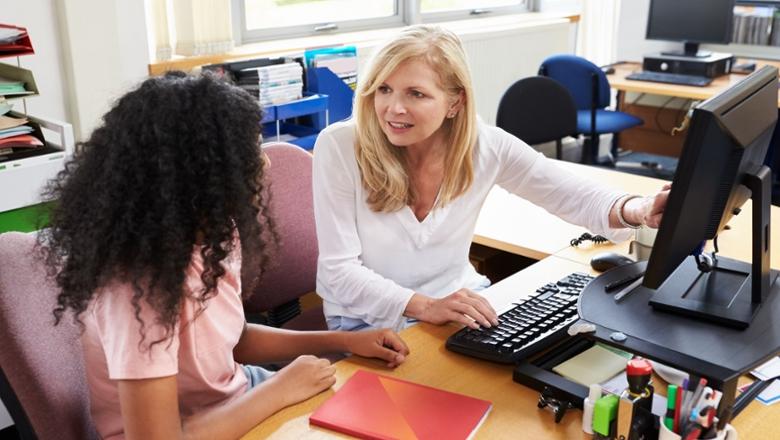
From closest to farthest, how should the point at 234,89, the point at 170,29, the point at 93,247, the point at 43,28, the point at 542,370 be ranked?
the point at 93,247 → the point at 234,89 → the point at 542,370 → the point at 43,28 → the point at 170,29

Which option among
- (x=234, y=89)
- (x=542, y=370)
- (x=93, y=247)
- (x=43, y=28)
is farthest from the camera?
(x=43, y=28)

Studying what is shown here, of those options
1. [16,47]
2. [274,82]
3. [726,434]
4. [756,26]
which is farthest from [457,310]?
[756,26]

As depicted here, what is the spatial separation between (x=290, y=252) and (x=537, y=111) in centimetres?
189

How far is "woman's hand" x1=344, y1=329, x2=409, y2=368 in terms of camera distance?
52.4 inches

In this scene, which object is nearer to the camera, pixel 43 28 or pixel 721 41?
pixel 43 28

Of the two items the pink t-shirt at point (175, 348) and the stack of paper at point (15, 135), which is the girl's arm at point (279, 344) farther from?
the stack of paper at point (15, 135)

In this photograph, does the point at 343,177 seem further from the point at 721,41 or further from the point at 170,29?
the point at 721,41

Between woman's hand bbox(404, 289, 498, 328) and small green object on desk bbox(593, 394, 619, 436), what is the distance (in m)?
0.36

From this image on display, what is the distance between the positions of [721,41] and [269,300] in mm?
3309

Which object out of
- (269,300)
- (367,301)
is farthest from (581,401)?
(269,300)

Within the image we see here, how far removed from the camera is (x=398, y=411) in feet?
3.84

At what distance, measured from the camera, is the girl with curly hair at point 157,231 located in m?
1.02

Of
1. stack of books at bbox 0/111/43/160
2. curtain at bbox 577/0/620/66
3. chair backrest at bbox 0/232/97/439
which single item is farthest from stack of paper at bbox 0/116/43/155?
curtain at bbox 577/0/620/66

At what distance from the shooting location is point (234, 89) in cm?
113
